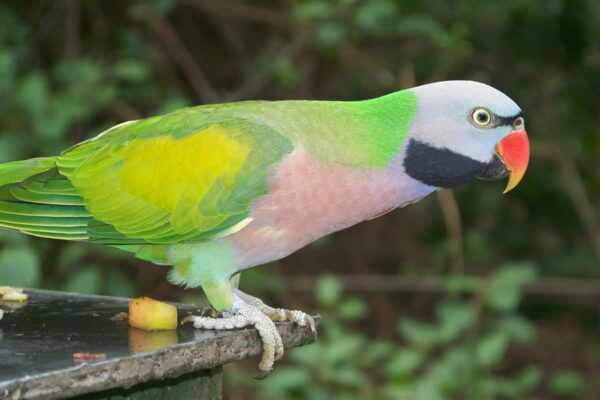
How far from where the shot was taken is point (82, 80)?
4.18 m

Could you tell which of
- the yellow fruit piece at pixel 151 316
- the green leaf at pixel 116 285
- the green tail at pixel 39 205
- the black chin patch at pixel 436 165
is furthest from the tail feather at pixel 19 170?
the green leaf at pixel 116 285

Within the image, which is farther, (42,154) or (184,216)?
(42,154)

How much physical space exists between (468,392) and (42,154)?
1918 millimetres

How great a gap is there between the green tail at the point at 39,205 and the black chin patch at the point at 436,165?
70cm

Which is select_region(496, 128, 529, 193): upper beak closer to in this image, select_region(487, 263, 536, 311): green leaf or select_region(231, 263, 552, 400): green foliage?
select_region(231, 263, 552, 400): green foliage

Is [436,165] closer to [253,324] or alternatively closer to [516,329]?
[253,324]

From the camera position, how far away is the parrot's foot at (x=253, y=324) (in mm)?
2139

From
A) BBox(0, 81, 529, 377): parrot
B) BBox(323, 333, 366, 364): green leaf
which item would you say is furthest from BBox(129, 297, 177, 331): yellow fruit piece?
BBox(323, 333, 366, 364): green leaf

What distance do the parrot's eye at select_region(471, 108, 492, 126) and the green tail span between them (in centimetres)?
84

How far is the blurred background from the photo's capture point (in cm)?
419

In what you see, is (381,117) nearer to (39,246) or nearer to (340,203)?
(340,203)

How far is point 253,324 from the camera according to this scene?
2.18 meters

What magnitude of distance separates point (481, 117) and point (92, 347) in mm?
943

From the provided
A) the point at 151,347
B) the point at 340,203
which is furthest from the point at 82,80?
the point at 151,347
